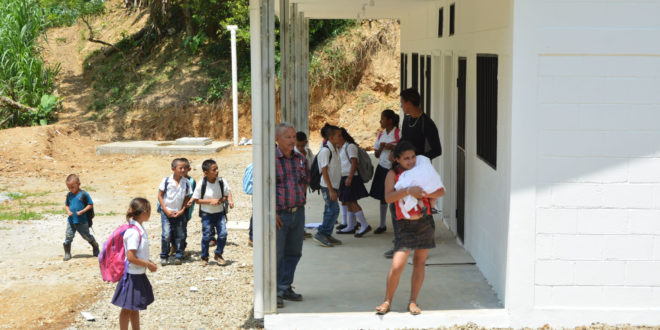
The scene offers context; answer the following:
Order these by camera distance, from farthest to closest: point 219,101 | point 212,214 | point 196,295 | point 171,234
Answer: point 219,101, point 171,234, point 212,214, point 196,295

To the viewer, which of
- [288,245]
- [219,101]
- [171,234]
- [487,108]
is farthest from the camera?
[219,101]

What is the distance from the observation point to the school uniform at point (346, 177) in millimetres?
9625

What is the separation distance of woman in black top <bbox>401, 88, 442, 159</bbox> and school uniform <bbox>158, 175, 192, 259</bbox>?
9.07ft

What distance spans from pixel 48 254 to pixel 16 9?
55.1 feet

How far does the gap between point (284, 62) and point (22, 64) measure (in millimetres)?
15962

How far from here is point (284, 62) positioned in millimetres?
12570

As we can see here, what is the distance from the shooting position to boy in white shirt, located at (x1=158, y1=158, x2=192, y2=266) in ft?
30.2

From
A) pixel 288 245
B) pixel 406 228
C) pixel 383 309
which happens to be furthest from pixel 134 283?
pixel 406 228

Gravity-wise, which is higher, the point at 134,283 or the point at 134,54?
the point at 134,54

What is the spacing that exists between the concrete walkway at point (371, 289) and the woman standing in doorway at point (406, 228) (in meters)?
0.31

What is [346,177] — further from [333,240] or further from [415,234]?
[415,234]

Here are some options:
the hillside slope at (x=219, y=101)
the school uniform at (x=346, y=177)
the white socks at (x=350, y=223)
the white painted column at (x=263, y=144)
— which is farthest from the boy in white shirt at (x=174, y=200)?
the hillside slope at (x=219, y=101)

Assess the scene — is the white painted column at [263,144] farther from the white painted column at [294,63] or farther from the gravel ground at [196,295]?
the white painted column at [294,63]

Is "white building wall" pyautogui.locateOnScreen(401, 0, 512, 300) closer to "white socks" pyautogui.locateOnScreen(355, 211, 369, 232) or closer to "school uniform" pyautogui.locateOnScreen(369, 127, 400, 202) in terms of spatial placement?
"school uniform" pyautogui.locateOnScreen(369, 127, 400, 202)
